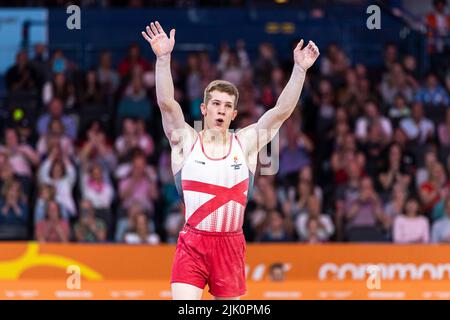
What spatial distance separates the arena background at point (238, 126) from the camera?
1709 cm

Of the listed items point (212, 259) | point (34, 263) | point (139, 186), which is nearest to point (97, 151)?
point (139, 186)

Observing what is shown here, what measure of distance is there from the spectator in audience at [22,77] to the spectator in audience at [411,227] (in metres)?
7.13

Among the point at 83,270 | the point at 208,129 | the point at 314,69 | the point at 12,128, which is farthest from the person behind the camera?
the point at 314,69

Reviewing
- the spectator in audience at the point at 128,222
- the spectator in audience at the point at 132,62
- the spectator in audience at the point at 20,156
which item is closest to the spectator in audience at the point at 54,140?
the spectator in audience at the point at 20,156

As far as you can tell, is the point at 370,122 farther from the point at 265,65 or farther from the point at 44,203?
the point at 44,203

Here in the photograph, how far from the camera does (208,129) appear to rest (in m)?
9.84

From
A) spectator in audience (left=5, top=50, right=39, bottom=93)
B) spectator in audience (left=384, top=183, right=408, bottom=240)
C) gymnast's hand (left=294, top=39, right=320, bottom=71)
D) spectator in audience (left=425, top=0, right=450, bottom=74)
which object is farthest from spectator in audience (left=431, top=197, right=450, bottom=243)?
gymnast's hand (left=294, top=39, right=320, bottom=71)

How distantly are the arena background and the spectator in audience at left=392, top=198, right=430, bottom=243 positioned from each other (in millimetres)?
32

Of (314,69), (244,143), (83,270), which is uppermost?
(314,69)

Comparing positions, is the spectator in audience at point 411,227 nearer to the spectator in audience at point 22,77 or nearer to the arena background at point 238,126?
the arena background at point 238,126
